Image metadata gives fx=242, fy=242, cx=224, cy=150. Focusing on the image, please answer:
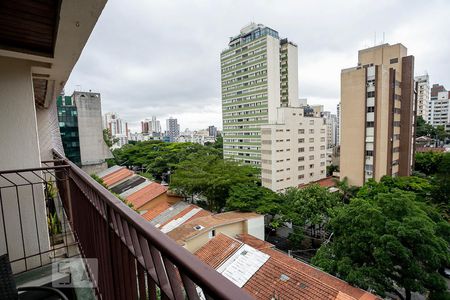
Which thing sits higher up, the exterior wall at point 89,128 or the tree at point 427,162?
the exterior wall at point 89,128

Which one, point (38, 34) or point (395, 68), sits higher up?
point (395, 68)

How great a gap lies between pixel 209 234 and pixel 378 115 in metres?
13.4

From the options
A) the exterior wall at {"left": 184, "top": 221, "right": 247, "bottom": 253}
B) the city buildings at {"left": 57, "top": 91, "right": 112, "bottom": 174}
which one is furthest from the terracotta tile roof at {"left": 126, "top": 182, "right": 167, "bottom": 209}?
the city buildings at {"left": 57, "top": 91, "right": 112, "bottom": 174}

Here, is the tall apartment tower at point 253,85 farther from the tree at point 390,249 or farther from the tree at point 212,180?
the tree at point 390,249

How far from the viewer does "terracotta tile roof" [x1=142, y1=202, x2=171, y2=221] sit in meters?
12.3

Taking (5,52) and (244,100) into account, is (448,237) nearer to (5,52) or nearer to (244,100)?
(5,52)

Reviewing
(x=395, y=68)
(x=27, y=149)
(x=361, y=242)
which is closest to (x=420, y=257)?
(x=361, y=242)

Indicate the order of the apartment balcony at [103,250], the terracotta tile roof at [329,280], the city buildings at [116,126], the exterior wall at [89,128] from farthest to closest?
the city buildings at [116,126]
the exterior wall at [89,128]
the terracotta tile roof at [329,280]
the apartment balcony at [103,250]

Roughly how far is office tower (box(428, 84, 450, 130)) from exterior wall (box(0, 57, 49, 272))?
65.1 meters

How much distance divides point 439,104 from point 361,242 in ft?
200

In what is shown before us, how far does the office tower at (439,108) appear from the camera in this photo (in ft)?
162

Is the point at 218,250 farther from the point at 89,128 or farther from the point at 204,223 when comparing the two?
the point at 89,128

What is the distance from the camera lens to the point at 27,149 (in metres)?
2.39

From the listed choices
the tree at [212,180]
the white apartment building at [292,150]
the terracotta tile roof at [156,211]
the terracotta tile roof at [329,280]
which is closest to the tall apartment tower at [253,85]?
the white apartment building at [292,150]
